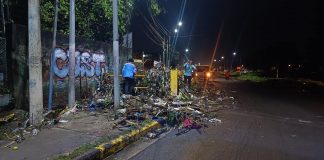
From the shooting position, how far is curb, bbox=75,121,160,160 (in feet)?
20.7

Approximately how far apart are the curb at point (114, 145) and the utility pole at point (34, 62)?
7.95 ft

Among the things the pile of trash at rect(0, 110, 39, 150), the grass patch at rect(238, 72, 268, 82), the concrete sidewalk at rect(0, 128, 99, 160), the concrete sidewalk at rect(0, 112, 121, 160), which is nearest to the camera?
the concrete sidewalk at rect(0, 128, 99, 160)

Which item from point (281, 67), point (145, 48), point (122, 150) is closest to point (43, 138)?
point (122, 150)

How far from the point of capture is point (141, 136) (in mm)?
8375

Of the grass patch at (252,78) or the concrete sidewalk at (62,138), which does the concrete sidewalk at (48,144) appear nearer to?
the concrete sidewalk at (62,138)

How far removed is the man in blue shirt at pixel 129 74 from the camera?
14.9 m

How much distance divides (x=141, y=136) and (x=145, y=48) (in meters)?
44.9

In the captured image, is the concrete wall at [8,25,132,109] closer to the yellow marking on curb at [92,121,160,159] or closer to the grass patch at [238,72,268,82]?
the yellow marking on curb at [92,121,160,159]

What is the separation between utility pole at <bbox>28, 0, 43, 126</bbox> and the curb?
2.42 metres

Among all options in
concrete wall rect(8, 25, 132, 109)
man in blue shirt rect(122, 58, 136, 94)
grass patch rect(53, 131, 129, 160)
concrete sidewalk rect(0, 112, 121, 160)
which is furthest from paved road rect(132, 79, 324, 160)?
man in blue shirt rect(122, 58, 136, 94)

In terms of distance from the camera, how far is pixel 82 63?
Result: 1347 cm

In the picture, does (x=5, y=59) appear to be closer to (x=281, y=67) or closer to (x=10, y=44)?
(x=10, y=44)

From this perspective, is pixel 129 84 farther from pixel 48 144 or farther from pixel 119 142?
pixel 48 144

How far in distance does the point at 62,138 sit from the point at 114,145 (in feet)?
4.05
